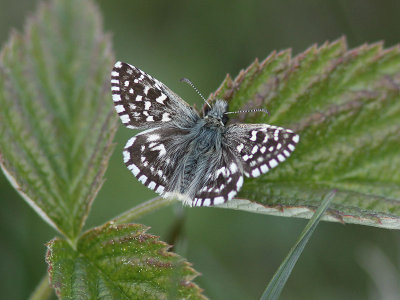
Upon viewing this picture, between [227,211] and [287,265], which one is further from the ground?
[227,211]

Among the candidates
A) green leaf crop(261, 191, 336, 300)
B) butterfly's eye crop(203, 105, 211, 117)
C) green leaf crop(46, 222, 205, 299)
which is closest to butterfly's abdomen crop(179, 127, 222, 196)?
butterfly's eye crop(203, 105, 211, 117)

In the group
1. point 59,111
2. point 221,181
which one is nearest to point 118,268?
point 221,181

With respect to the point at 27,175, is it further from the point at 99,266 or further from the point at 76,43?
the point at 76,43

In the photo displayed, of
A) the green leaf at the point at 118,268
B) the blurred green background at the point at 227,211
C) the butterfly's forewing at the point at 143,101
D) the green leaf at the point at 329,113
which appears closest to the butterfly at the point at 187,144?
the butterfly's forewing at the point at 143,101

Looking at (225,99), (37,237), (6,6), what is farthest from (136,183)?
(6,6)

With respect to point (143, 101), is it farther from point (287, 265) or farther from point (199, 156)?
point (287, 265)
